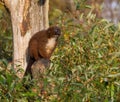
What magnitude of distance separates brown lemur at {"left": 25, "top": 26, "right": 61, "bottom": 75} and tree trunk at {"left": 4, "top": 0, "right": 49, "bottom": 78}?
9 centimetres

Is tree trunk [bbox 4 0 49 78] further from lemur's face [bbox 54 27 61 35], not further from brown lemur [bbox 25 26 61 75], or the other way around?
lemur's face [bbox 54 27 61 35]

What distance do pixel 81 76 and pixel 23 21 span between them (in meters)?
1.96

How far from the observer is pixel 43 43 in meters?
8.72

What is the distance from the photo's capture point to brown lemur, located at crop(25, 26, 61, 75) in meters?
8.21

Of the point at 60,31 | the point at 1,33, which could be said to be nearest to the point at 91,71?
the point at 60,31

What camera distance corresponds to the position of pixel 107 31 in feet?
25.5

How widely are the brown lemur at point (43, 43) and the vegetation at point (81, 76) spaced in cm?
57

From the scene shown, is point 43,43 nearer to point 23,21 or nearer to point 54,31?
point 54,31

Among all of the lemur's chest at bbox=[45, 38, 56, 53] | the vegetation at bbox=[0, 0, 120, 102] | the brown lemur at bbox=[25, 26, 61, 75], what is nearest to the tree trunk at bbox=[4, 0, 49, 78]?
the brown lemur at bbox=[25, 26, 61, 75]

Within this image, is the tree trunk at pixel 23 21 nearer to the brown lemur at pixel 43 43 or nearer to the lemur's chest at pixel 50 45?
the brown lemur at pixel 43 43

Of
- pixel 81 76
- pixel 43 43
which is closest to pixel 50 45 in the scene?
pixel 43 43

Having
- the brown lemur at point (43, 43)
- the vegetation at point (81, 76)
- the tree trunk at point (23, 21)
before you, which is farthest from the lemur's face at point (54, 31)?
the vegetation at point (81, 76)

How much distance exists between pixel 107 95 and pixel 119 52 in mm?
644

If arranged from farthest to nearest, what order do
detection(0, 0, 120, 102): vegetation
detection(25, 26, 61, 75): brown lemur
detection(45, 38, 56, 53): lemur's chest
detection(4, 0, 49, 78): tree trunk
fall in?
1. detection(45, 38, 56, 53): lemur's chest
2. detection(25, 26, 61, 75): brown lemur
3. detection(4, 0, 49, 78): tree trunk
4. detection(0, 0, 120, 102): vegetation
